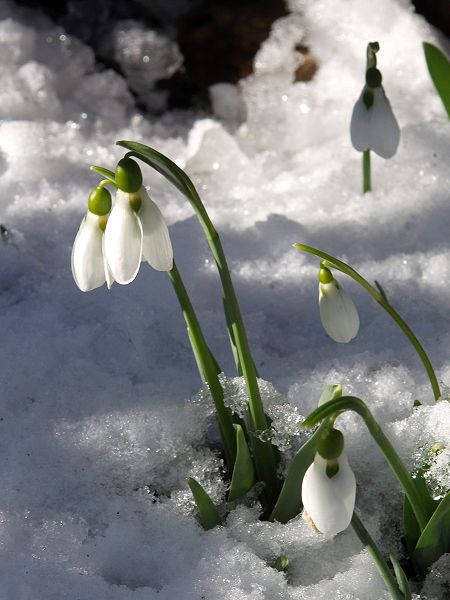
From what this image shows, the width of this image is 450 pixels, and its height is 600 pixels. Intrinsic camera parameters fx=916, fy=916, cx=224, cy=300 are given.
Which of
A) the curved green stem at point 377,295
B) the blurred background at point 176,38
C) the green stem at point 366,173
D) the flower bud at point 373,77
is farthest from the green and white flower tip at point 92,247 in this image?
the blurred background at point 176,38

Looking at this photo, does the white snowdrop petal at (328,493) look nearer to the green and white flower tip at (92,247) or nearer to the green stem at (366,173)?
the green and white flower tip at (92,247)

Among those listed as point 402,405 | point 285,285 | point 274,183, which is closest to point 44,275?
point 285,285

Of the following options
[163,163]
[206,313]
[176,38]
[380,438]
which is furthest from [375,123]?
[176,38]

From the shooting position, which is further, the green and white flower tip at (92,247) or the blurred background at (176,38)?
the blurred background at (176,38)

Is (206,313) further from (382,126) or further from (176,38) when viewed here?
(176,38)

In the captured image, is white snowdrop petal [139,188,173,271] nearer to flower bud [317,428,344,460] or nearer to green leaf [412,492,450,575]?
flower bud [317,428,344,460]

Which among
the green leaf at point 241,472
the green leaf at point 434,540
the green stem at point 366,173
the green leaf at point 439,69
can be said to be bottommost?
the green leaf at point 434,540

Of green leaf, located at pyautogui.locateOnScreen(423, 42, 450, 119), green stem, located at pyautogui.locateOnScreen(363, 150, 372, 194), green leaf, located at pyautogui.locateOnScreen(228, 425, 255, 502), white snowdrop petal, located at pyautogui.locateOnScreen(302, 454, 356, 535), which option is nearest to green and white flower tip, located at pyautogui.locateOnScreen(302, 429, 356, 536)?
white snowdrop petal, located at pyautogui.locateOnScreen(302, 454, 356, 535)
